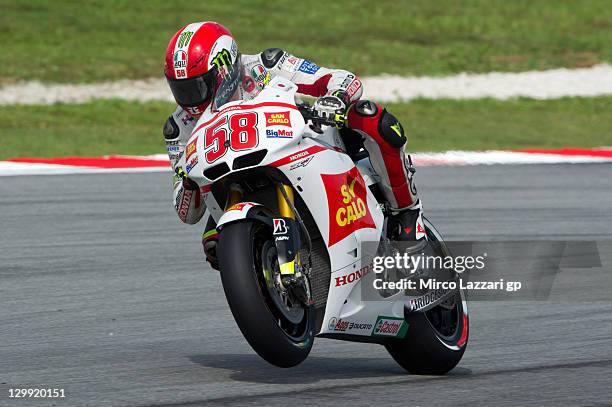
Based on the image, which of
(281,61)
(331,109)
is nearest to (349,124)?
(331,109)

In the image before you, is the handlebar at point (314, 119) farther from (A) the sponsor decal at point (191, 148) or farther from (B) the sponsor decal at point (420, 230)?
(B) the sponsor decal at point (420, 230)

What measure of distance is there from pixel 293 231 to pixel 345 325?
57 centimetres

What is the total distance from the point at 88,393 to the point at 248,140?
3.85 ft

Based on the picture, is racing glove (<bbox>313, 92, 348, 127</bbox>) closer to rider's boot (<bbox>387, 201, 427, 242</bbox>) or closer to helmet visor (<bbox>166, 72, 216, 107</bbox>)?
helmet visor (<bbox>166, 72, 216, 107</bbox>)

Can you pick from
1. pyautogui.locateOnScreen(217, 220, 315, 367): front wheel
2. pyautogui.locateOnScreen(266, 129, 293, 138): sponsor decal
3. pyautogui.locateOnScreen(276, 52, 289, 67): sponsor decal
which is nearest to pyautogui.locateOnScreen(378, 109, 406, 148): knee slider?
pyautogui.locateOnScreen(276, 52, 289, 67): sponsor decal

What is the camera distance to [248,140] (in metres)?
4.91

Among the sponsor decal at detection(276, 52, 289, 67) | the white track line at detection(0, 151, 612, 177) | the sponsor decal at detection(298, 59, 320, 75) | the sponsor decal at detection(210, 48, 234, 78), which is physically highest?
the white track line at detection(0, 151, 612, 177)

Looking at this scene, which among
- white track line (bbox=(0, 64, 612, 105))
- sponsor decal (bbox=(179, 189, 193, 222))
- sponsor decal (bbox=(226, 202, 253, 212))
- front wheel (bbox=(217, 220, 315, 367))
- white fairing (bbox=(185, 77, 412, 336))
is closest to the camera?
front wheel (bbox=(217, 220, 315, 367))

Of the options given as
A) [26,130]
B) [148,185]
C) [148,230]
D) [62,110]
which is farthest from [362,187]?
[62,110]

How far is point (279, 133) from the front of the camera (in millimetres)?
4969

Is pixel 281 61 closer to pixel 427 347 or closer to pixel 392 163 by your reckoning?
pixel 392 163

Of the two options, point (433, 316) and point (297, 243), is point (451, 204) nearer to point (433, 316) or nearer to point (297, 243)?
point (433, 316)

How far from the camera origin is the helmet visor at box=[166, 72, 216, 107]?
16.9 feet

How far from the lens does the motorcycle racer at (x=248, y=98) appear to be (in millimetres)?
5180
